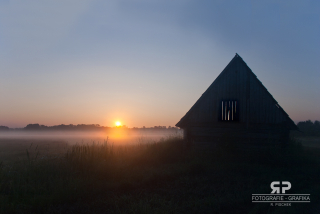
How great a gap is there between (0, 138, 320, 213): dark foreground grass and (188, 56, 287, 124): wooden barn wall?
2.49m

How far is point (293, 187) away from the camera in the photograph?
838 centimetres

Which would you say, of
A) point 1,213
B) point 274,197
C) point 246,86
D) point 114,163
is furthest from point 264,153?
point 1,213

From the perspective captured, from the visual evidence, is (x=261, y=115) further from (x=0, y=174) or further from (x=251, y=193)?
(x=0, y=174)

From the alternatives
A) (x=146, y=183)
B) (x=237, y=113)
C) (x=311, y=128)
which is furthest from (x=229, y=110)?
(x=311, y=128)

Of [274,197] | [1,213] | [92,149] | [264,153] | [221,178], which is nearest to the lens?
[1,213]

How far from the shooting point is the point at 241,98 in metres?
15.6

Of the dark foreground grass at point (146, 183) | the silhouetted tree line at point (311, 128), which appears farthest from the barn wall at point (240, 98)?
the silhouetted tree line at point (311, 128)

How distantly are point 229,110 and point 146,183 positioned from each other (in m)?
9.19

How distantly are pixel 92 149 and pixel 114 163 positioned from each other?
200 cm

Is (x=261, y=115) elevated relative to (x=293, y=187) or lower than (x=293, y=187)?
elevated

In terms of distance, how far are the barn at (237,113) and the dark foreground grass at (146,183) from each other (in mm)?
1520

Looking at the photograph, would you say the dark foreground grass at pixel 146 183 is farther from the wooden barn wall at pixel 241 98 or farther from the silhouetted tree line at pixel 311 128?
the silhouetted tree line at pixel 311 128

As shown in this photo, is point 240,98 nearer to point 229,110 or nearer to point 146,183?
point 229,110

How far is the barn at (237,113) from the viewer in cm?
1502
